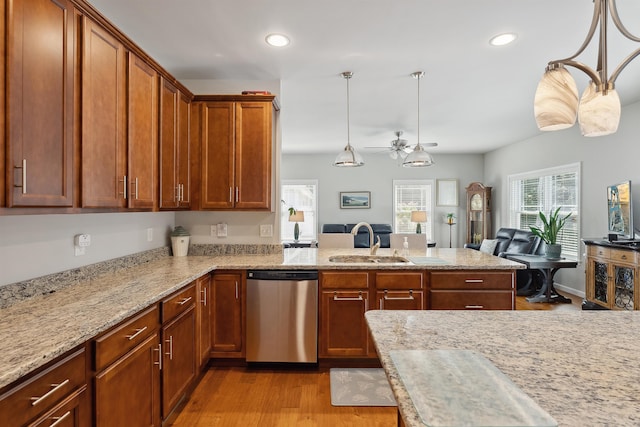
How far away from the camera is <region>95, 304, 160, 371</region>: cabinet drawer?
4.53 feet

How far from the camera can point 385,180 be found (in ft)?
26.6

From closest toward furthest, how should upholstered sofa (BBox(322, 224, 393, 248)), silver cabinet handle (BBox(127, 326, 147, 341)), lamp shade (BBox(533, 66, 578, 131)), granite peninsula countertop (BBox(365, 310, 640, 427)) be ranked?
granite peninsula countertop (BBox(365, 310, 640, 427)) → lamp shade (BBox(533, 66, 578, 131)) → silver cabinet handle (BBox(127, 326, 147, 341)) → upholstered sofa (BBox(322, 224, 393, 248))

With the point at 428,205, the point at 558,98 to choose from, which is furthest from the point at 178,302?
the point at 428,205

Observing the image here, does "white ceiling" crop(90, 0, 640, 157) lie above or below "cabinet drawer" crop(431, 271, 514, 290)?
above

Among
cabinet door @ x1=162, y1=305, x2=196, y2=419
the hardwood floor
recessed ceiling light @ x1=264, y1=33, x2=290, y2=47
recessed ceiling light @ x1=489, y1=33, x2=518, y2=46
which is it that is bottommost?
the hardwood floor

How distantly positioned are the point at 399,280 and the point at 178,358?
164 centimetres

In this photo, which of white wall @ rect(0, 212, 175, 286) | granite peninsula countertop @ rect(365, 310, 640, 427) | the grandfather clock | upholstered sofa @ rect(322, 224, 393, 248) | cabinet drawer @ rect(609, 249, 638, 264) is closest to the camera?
Result: granite peninsula countertop @ rect(365, 310, 640, 427)

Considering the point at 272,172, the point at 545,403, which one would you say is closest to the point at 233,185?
the point at 272,172

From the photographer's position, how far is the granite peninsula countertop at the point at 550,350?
76cm

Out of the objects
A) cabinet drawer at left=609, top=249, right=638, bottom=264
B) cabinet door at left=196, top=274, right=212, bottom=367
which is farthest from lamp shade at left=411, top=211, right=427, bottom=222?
cabinet door at left=196, top=274, right=212, bottom=367

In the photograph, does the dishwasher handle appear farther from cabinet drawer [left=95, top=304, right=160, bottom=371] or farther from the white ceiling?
the white ceiling

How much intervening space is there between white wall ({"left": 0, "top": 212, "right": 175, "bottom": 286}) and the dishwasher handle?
0.97 metres

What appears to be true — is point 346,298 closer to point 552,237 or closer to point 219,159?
point 219,159

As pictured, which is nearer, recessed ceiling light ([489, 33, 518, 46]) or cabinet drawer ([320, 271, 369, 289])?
recessed ceiling light ([489, 33, 518, 46])
